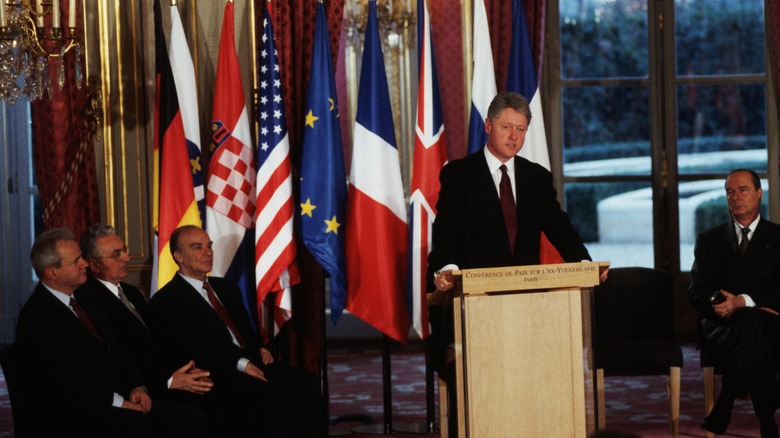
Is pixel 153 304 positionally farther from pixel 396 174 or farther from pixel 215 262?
pixel 396 174

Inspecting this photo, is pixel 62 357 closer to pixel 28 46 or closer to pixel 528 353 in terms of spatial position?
pixel 528 353

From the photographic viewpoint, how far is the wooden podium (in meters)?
4.02

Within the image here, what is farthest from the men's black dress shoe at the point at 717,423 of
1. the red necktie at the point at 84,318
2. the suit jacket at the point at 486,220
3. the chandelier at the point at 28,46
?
the chandelier at the point at 28,46

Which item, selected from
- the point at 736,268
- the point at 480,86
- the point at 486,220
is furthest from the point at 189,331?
the point at 736,268

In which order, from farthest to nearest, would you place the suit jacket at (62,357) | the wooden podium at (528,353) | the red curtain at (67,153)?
the red curtain at (67,153)
the suit jacket at (62,357)
the wooden podium at (528,353)

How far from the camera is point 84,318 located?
4434 millimetres

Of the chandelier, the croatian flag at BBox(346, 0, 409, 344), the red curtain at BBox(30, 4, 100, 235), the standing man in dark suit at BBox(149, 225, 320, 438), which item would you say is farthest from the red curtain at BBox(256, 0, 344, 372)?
the red curtain at BBox(30, 4, 100, 235)

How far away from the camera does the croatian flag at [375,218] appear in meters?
5.89

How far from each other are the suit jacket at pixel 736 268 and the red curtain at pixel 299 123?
2.09 metres

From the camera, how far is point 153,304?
16.7 feet

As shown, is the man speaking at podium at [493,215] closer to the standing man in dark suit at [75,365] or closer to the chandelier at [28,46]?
the standing man in dark suit at [75,365]

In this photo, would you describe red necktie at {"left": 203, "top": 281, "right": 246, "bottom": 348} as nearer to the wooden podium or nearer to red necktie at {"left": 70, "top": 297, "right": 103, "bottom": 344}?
red necktie at {"left": 70, "top": 297, "right": 103, "bottom": 344}

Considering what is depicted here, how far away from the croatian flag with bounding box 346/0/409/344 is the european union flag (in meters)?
0.07

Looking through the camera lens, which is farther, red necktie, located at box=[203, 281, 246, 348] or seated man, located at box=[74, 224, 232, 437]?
red necktie, located at box=[203, 281, 246, 348]
